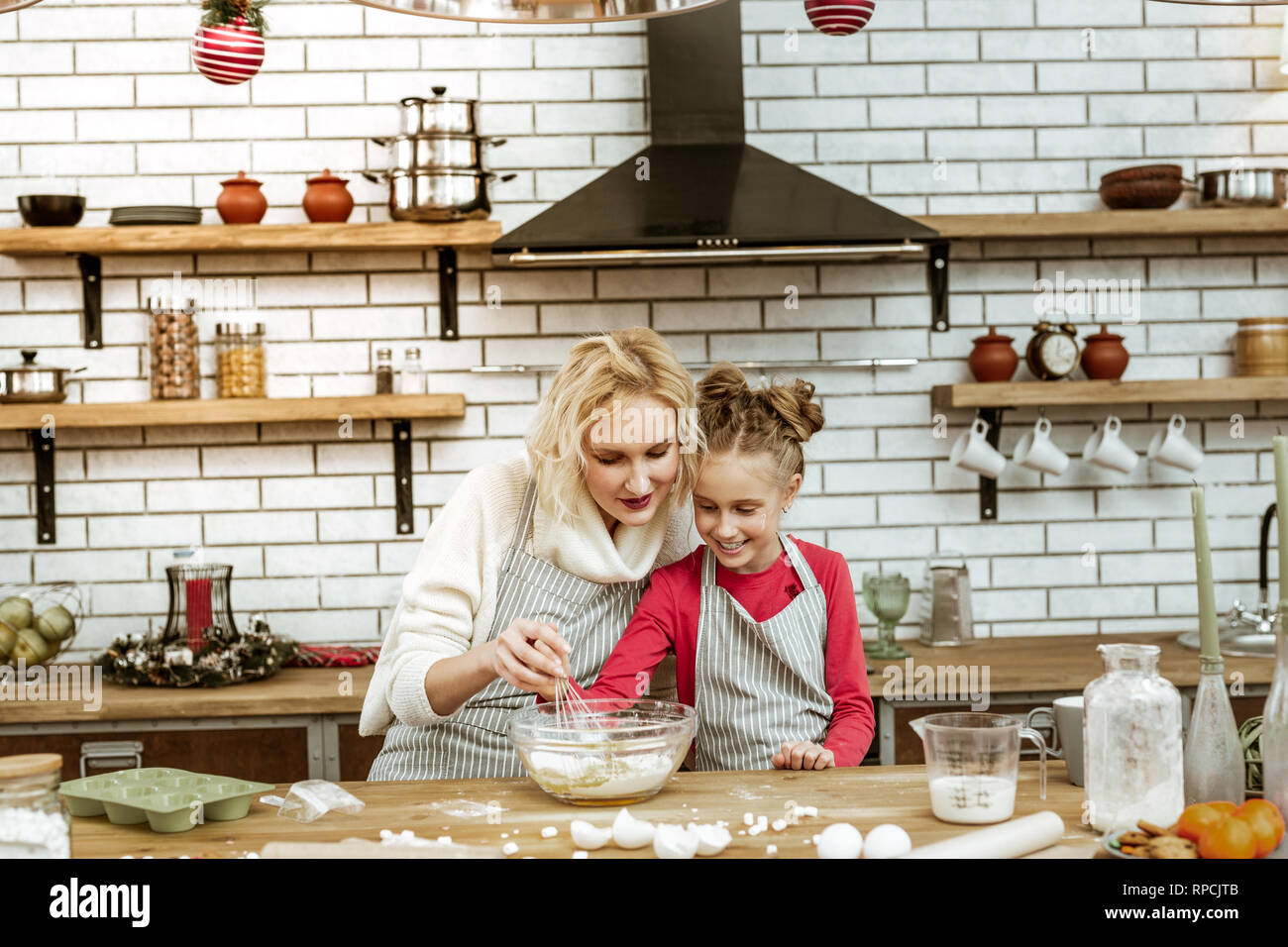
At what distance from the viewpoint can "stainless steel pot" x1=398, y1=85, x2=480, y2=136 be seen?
3.55 metres

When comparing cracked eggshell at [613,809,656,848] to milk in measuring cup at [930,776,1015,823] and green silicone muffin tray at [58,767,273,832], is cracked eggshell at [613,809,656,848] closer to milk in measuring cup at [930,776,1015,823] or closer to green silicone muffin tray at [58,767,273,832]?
milk in measuring cup at [930,776,1015,823]

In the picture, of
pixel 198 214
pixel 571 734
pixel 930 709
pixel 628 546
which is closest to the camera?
pixel 571 734

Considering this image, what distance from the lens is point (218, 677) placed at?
132 inches

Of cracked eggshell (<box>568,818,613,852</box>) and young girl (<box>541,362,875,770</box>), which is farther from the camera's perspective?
young girl (<box>541,362,875,770</box>)

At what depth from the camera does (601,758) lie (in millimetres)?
1619

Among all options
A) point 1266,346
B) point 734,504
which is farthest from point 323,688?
point 1266,346

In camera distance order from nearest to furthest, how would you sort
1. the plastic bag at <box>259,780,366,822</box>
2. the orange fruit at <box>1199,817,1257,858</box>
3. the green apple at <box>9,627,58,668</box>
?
the orange fruit at <box>1199,817,1257,858</box> → the plastic bag at <box>259,780,366,822</box> → the green apple at <box>9,627,58,668</box>

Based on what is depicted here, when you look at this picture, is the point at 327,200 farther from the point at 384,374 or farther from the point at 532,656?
the point at 532,656

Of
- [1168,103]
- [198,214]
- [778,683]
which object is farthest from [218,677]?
[1168,103]

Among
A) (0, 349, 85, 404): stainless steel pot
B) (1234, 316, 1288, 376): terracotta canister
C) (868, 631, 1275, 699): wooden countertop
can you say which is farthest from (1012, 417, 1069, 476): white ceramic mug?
(0, 349, 85, 404): stainless steel pot

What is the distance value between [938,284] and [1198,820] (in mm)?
2836

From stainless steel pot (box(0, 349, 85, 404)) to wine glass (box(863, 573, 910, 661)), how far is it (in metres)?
2.57
